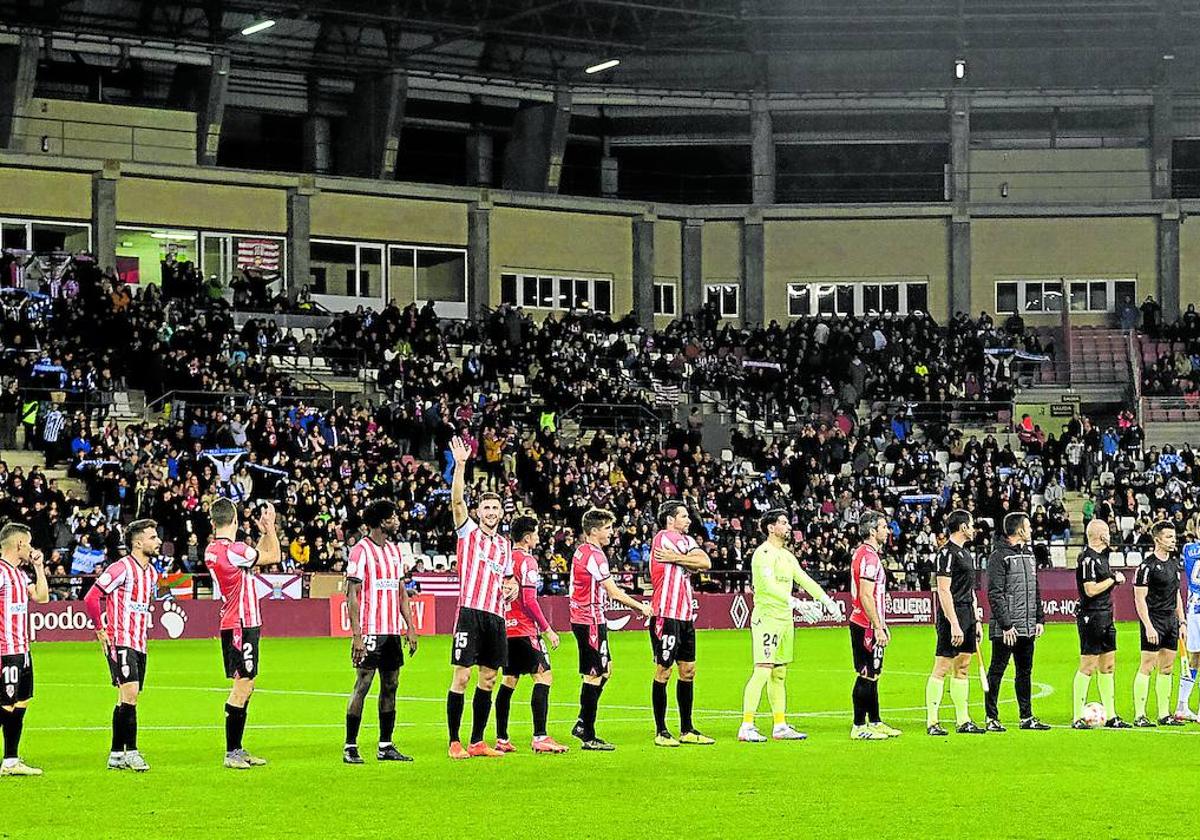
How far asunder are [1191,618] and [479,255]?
37523 millimetres

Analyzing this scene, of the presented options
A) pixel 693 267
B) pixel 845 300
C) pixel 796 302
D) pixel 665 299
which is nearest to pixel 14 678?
pixel 665 299

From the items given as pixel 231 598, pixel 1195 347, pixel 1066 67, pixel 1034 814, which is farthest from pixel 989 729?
pixel 1066 67

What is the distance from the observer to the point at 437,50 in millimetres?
54625

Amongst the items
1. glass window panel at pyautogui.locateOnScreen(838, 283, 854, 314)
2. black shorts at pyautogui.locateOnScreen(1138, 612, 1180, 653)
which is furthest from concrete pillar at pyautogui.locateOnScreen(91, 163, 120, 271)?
black shorts at pyautogui.locateOnScreen(1138, 612, 1180, 653)

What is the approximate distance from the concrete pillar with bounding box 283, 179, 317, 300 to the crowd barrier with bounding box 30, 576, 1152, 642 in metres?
17.2

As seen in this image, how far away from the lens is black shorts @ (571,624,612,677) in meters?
16.8

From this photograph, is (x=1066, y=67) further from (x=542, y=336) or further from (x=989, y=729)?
(x=989, y=729)

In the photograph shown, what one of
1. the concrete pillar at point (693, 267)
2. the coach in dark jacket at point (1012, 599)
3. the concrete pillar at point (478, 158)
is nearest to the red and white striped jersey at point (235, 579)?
the coach in dark jacket at point (1012, 599)

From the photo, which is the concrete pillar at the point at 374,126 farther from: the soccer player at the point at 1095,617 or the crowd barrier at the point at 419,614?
the soccer player at the point at 1095,617

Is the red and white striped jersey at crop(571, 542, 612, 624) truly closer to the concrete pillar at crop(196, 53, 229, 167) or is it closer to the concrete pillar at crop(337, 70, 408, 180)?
the concrete pillar at crop(196, 53, 229, 167)

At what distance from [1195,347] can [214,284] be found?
27.3 metres

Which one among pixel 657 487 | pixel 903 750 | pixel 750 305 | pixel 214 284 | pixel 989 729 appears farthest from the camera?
pixel 750 305

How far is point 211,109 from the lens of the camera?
51375mm

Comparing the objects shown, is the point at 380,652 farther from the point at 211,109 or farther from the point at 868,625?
the point at 211,109
